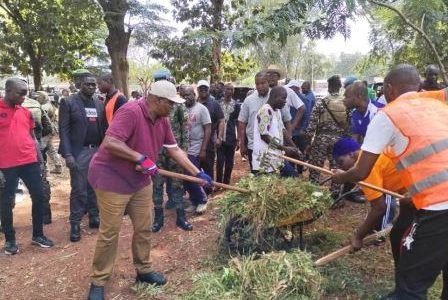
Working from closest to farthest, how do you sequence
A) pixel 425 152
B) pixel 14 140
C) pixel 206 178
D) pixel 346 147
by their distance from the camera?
pixel 425 152 → pixel 346 147 → pixel 206 178 → pixel 14 140

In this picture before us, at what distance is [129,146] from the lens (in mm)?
3789

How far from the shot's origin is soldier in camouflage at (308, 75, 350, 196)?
20.2 feet

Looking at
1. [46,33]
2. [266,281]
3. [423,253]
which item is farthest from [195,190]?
[46,33]

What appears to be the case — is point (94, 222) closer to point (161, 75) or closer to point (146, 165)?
point (161, 75)

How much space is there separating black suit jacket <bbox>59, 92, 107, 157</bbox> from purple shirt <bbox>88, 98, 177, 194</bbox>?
1.84m

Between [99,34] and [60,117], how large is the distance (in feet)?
36.4

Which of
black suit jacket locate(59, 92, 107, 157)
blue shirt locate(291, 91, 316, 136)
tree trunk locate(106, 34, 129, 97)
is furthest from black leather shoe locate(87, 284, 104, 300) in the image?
tree trunk locate(106, 34, 129, 97)

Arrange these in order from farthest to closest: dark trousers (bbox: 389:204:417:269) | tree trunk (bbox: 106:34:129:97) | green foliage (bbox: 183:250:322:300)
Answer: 1. tree trunk (bbox: 106:34:129:97)
2. dark trousers (bbox: 389:204:417:269)
3. green foliage (bbox: 183:250:322:300)

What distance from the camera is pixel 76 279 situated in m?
4.47

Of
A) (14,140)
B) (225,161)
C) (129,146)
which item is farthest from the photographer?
(225,161)

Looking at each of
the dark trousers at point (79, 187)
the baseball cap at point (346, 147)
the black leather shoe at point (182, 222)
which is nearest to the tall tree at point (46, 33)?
the dark trousers at point (79, 187)

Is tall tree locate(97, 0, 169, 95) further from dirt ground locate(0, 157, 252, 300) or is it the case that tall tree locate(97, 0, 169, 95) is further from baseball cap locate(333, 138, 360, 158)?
baseball cap locate(333, 138, 360, 158)

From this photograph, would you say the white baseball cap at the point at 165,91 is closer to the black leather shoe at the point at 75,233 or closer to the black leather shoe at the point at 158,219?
the black leather shoe at the point at 158,219

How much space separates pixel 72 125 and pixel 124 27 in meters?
9.82
